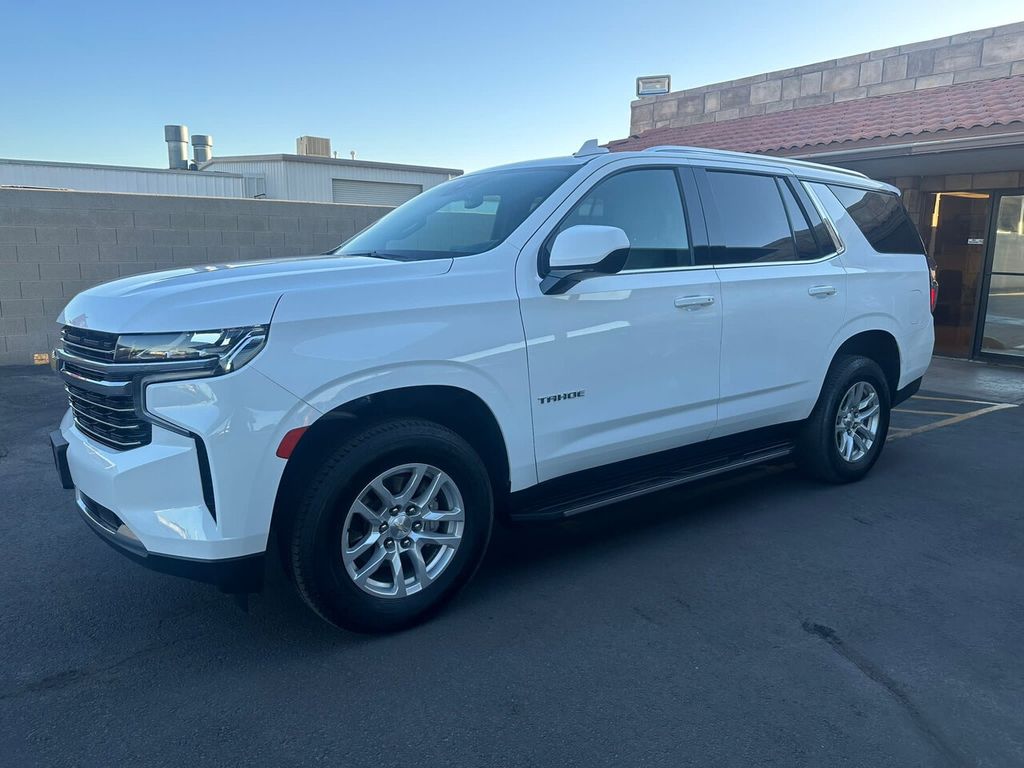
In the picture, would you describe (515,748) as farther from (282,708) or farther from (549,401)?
(549,401)

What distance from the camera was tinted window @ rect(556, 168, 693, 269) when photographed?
3.94m

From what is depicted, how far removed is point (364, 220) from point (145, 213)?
3261mm

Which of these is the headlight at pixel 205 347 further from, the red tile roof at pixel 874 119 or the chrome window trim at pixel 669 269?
the red tile roof at pixel 874 119

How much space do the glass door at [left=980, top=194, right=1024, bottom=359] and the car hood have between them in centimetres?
1038

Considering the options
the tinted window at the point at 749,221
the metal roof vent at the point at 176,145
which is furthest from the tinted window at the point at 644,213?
the metal roof vent at the point at 176,145

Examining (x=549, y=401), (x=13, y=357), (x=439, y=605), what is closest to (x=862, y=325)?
(x=549, y=401)

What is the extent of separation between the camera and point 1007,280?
11.0 metres

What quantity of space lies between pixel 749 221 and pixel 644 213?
84 centimetres

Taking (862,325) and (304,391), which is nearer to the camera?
(304,391)

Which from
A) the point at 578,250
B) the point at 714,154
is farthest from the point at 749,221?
the point at 578,250

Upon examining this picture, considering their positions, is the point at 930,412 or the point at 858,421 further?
the point at 930,412

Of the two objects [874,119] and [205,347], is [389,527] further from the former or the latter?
[874,119]

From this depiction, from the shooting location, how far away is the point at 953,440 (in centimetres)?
664

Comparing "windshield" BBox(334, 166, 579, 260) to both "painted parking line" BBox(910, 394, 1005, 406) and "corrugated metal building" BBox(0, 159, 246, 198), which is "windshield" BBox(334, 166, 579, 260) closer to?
"painted parking line" BBox(910, 394, 1005, 406)
